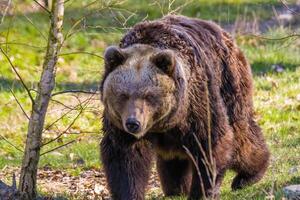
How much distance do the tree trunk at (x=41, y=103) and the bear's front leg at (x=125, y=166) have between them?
646 mm

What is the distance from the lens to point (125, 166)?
687 cm

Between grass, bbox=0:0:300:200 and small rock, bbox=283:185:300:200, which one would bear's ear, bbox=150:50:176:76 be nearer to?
grass, bbox=0:0:300:200

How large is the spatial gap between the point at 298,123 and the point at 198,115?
431 cm

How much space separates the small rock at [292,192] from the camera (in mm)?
6359

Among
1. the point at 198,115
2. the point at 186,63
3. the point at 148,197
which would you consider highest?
the point at 186,63

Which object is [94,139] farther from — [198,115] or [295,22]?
[295,22]

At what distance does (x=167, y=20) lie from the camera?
7.36 m

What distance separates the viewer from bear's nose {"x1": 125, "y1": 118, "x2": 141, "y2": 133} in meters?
6.23

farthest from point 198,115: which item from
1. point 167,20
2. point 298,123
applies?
point 298,123

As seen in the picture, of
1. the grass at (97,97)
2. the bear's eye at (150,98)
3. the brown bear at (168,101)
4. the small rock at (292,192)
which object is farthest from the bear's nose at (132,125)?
the small rock at (292,192)

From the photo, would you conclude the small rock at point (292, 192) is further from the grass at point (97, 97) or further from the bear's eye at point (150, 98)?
the bear's eye at point (150, 98)

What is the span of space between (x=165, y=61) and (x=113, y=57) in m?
0.43

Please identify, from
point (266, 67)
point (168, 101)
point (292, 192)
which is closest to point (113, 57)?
point (168, 101)

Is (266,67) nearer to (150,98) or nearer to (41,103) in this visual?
(41,103)
